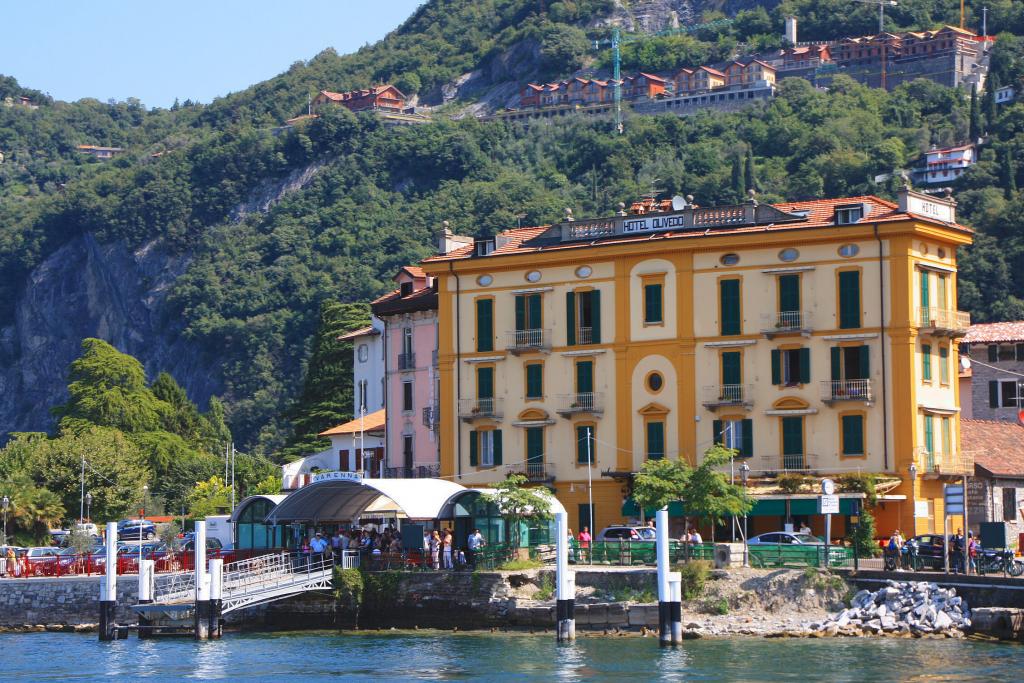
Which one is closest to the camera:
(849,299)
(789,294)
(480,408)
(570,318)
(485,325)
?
(849,299)

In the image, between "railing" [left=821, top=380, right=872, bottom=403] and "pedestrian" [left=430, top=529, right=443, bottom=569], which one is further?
"railing" [left=821, top=380, right=872, bottom=403]

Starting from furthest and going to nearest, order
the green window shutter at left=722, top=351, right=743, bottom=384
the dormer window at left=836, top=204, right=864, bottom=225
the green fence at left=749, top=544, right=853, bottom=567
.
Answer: the green window shutter at left=722, top=351, right=743, bottom=384 < the dormer window at left=836, top=204, right=864, bottom=225 < the green fence at left=749, top=544, right=853, bottom=567

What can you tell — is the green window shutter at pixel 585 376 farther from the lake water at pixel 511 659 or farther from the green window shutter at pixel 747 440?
the lake water at pixel 511 659

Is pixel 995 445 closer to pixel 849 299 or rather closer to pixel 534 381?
pixel 849 299

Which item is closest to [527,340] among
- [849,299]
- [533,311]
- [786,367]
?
[533,311]

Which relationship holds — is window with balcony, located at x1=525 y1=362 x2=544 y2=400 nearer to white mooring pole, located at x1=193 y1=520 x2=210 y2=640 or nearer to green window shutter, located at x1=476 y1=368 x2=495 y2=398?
green window shutter, located at x1=476 y1=368 x2=495 y2=398

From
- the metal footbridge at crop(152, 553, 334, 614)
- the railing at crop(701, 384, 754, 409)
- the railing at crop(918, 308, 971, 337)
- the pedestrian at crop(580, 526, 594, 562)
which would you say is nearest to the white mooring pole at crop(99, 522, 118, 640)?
the metal footbridge at crop(152, 553, 334, 614)

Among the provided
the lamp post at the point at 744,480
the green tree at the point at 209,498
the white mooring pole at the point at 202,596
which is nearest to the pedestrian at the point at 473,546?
the white mooring pole at the point at 202,596

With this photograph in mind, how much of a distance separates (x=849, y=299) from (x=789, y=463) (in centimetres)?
592

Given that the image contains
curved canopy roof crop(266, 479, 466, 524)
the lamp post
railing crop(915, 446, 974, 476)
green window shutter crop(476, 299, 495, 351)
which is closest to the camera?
the lamp post

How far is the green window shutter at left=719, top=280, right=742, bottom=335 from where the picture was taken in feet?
222

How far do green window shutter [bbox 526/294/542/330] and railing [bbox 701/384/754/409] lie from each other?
23.4 ft

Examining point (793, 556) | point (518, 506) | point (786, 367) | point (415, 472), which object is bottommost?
point (793, 556)

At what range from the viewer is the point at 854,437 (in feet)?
216
